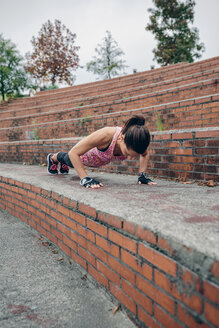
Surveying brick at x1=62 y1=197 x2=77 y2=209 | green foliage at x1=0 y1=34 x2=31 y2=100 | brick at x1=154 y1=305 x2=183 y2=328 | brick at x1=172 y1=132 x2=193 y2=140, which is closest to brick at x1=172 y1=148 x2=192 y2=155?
brick at x1=172 y1=132 x2=193 y2=140

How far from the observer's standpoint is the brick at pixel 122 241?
43.7 inches

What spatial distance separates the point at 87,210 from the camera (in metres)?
1.51

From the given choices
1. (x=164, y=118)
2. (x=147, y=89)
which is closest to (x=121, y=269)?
(x=164, y=118)

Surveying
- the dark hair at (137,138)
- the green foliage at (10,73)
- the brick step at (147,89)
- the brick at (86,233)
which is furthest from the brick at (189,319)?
the green foliage at (10,73)

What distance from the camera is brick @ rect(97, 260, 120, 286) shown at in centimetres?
126

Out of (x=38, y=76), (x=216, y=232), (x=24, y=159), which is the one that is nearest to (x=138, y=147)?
(x=216, y=232)

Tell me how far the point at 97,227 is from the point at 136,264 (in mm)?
375

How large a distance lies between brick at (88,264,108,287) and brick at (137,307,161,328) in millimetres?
310

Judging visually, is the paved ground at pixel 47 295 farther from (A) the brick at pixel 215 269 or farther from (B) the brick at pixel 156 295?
(A) the brick at pixel 215 269

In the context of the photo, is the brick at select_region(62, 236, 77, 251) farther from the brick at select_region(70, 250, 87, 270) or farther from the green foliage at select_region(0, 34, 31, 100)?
the green foliage at select_region(0, 34, 31, 100)

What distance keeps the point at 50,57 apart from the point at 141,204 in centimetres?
1861

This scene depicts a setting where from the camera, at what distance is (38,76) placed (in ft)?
56.8

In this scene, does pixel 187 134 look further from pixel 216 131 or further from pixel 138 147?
pixel 138 147

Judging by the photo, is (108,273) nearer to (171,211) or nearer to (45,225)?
(171,211)
